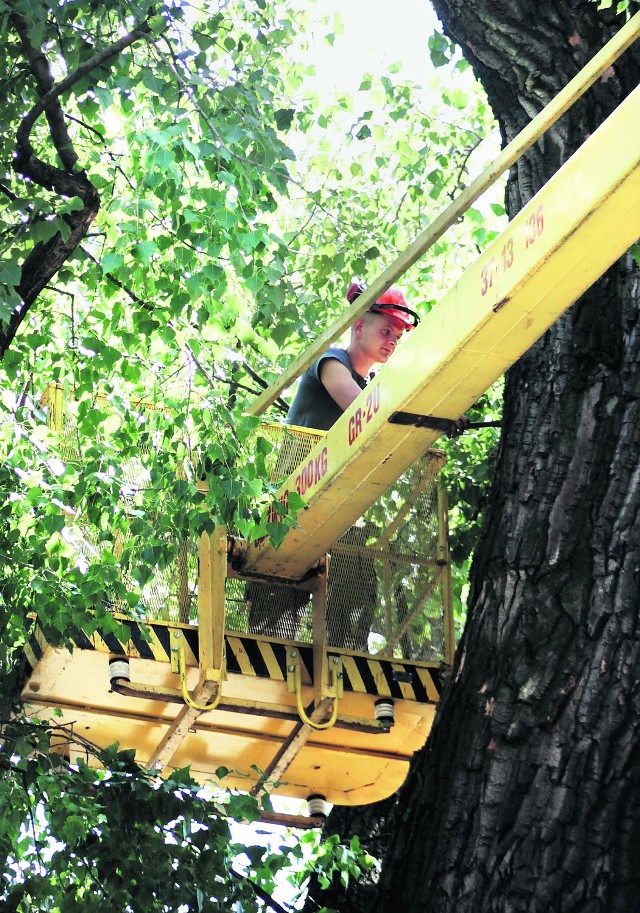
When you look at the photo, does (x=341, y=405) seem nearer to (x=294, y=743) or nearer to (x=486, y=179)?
(x=294, y=743)

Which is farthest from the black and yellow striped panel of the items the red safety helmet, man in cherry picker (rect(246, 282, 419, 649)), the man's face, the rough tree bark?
the red safety helmet

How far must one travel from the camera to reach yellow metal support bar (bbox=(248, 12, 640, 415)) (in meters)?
4.55

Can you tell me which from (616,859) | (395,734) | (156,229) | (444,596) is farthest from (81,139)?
(616,859)

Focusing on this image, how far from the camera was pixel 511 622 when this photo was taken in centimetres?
475

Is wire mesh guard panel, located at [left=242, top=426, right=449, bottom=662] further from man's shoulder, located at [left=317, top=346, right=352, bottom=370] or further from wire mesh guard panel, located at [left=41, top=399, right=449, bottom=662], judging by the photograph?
man's shoulder, located at [left=317, top=346, right=352, bottom=370]

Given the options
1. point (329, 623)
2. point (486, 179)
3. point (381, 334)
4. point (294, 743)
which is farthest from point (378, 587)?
point (486, 179)

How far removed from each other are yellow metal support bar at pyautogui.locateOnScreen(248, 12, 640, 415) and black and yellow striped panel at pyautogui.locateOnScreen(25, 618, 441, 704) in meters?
1.20

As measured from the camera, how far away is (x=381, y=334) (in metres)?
6.67

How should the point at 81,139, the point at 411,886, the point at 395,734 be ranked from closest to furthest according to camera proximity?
the point at 411,886
the point at 395,734
the point at 81,139

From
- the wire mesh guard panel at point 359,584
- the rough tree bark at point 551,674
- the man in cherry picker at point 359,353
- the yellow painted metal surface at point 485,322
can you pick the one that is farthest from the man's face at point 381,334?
the rough tree bark at point 551,674

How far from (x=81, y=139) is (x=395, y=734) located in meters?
3.38

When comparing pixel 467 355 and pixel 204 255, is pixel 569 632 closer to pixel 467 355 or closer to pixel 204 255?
pixel 467 355

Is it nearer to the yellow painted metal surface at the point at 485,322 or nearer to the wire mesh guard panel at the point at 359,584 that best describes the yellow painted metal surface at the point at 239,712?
the wire mesh guard panel at the point at 359,584

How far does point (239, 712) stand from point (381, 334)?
200cm
